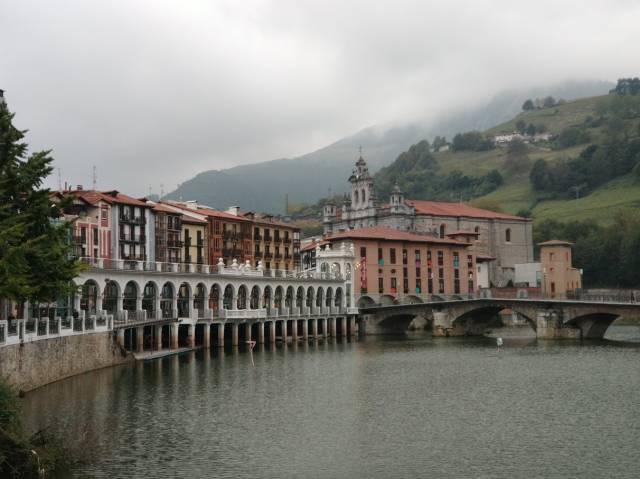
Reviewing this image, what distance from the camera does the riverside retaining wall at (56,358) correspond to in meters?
54.1

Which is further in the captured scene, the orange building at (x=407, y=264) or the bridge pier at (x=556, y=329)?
the orange building at (x=407, y=264)

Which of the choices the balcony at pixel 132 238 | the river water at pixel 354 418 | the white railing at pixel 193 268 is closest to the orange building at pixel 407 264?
the white railing at pixel 193 268

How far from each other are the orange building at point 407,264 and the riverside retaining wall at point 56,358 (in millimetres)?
69936

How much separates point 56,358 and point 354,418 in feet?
80.9

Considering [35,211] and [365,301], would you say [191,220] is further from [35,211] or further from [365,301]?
[35,211]

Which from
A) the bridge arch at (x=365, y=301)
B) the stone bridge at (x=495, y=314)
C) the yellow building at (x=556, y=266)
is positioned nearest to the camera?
the stone bridge at (x=495, y=314)

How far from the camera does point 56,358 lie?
208 ft

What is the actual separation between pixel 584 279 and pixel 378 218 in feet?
157

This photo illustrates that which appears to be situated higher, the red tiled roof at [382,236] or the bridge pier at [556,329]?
the red tiled roof at [382,236]

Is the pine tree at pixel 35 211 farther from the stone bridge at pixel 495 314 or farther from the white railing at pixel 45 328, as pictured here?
the stone bridge at pixel 495 314

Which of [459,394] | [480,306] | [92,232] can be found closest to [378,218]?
[480,306]

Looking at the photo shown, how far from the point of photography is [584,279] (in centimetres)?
19912

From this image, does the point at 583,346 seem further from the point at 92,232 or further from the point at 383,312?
the point at 92,232

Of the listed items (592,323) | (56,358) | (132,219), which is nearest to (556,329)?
(592,323)
